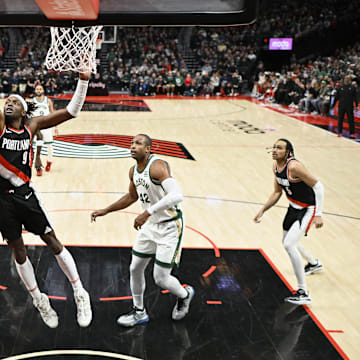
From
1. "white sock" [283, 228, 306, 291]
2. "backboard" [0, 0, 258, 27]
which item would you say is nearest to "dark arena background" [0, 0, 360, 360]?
"backboard" [0, 0, 258, 27]

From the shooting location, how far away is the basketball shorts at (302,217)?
15.8 ft

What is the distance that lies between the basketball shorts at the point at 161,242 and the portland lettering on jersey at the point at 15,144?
47.4 inches

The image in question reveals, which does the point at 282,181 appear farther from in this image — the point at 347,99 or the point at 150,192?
the point at 347,99

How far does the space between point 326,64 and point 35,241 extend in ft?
67.0

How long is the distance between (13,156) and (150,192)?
1.12 m

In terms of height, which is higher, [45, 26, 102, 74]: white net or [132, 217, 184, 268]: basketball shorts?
[45, 26, 102, 74]: white net

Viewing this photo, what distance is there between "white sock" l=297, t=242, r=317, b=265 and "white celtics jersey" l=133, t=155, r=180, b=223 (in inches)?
68.7

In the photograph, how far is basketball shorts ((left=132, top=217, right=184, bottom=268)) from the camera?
13.4 feet

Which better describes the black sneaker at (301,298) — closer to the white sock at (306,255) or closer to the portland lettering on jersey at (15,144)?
the white sock at (306,255)

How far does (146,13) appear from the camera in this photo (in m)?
4.88

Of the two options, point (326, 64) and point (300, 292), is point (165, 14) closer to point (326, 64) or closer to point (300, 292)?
point (300, 292)

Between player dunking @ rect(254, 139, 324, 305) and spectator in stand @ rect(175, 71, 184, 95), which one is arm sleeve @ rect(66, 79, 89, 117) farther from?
spectator in stand @ rect(175, 71, 184, 95)

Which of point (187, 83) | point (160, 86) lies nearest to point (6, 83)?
point (160, 86)

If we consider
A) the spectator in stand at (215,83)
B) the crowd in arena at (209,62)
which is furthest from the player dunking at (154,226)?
the spectator in stand at (215,83)
